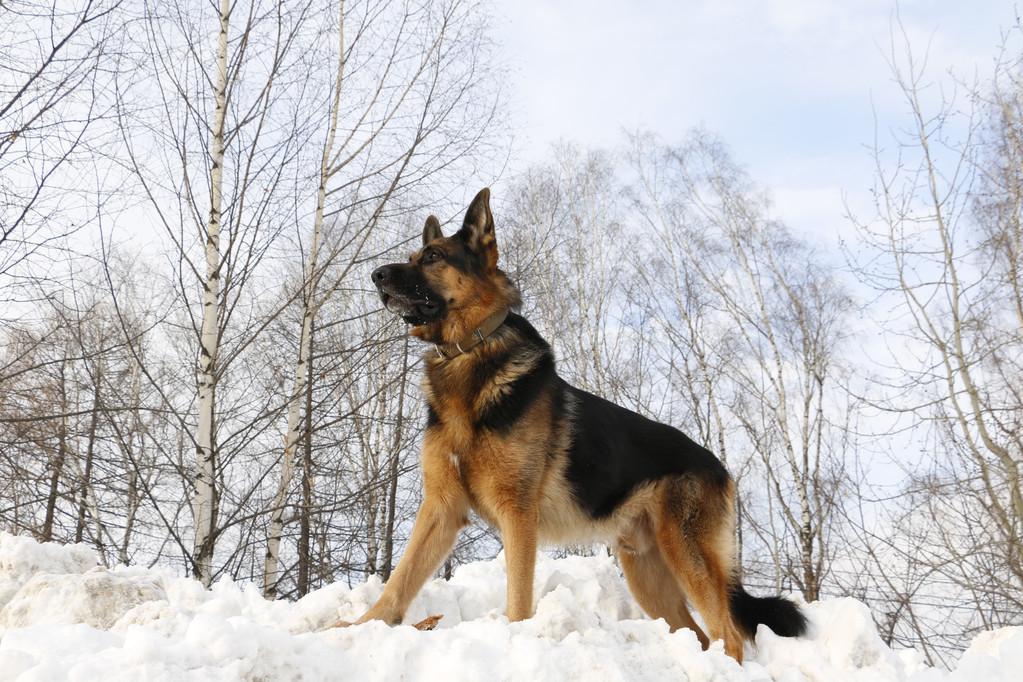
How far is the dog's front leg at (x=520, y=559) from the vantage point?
145 inches

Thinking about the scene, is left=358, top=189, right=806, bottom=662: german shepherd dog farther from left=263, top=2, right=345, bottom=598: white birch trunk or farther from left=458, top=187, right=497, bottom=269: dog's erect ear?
left=263, top=2, right=345, bottom=598: white birch trunk

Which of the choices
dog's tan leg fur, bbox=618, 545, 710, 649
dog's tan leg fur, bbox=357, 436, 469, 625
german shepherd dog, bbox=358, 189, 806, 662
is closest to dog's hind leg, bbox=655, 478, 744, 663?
german shepherd dog, bbox=358, 189, 806, 662

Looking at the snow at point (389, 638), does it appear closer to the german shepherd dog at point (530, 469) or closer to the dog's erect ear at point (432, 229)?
the german shepherd dog at point (530, 469)

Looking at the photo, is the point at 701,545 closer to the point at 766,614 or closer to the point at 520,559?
the point at 766,614

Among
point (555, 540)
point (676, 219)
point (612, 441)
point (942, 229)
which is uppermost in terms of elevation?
point (676, 219)

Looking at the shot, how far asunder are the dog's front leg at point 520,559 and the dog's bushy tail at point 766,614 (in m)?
1.32

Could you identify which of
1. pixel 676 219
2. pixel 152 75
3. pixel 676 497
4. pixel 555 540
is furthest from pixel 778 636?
pixel 676 219

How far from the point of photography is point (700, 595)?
4.29 m

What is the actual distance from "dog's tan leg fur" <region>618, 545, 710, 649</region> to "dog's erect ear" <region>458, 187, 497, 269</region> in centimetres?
192

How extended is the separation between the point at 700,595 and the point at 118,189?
662cm

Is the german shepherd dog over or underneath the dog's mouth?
underneath

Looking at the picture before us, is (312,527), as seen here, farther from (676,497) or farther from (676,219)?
(676,219)

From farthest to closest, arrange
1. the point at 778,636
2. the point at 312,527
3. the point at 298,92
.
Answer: the point at 312,527, the point at 298,92, the point at 778,636

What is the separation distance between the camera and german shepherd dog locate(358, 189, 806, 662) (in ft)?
12.9
